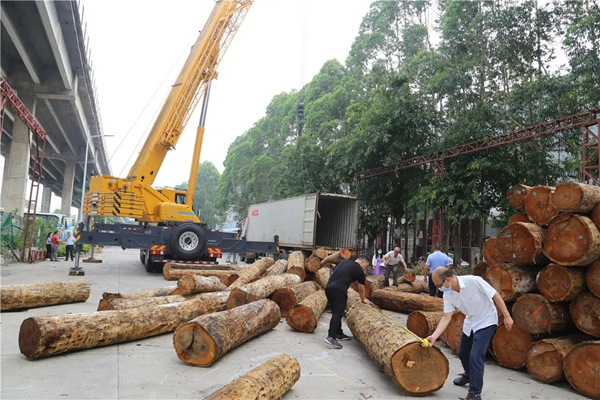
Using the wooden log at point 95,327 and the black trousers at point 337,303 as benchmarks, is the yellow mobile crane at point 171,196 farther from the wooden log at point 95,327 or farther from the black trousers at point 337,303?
the black trousers at point 337,303

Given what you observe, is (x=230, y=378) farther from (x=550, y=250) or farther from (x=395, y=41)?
(x=395, y=41)

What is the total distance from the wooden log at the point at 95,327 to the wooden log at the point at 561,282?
5.02m

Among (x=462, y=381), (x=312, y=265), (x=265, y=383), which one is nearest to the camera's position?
(x=265, y=383)

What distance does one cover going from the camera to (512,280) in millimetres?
5453

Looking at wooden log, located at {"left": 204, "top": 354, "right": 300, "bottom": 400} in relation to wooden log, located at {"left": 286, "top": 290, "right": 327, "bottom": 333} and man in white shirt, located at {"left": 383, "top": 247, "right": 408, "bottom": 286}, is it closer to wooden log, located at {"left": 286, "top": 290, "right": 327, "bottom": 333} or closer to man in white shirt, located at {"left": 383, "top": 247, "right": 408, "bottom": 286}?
wooden log, located at {"left": 286, "top": 290, "right": 327, "bottom": 333}

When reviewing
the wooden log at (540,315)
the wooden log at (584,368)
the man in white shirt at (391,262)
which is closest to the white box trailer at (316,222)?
the man in white shirt at (391,262)

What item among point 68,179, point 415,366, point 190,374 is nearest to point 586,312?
point 415,366

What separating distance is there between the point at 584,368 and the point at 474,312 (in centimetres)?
146

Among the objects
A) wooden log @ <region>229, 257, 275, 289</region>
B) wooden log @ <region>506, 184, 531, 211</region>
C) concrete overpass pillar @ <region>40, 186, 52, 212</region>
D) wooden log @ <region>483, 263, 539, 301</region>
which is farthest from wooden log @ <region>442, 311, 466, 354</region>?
concrete overpass pillar @ <region>40, 186, 52, 212</region>

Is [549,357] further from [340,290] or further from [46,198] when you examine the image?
[46,198]

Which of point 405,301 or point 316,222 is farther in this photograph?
point 316,222

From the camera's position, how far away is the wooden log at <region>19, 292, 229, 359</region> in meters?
4.79

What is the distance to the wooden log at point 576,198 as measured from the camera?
515 centimetres

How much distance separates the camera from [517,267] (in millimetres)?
5664
